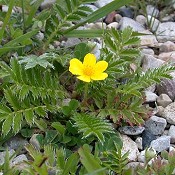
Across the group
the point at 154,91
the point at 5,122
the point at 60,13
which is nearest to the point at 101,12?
the point at 60,13

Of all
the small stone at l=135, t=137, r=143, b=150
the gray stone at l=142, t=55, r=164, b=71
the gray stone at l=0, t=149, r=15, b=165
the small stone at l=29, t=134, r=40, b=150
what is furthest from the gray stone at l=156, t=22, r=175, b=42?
the gray stone at l=0, t=149, r=15, b=165

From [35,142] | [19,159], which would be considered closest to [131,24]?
[35,142]

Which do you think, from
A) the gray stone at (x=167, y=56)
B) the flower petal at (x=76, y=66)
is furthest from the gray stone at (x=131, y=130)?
the gray stone at (x=167, y=56)

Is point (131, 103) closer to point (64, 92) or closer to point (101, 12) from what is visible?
point (64, 92)

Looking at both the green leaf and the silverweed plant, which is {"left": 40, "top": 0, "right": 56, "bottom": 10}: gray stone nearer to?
the silverweed plant

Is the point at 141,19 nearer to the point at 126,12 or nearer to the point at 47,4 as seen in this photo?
the point at 126,12
